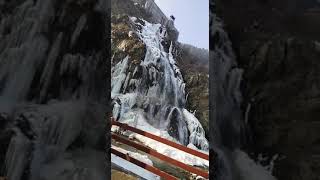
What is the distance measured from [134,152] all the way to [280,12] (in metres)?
3.17

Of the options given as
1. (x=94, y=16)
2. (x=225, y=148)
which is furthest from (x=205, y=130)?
(x=94, y=16)

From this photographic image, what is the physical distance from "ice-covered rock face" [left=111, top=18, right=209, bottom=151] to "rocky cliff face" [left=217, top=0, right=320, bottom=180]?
2.68 meters

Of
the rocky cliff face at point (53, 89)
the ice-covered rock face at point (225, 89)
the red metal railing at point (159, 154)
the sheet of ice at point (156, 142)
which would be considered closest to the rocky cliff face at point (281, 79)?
the ice-covered rock face at point (225, 89)

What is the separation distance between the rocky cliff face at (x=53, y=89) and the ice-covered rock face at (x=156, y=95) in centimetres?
235

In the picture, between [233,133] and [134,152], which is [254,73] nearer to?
[233,133]

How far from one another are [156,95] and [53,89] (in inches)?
110

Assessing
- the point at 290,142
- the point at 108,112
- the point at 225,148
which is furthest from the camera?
the point at 108,112

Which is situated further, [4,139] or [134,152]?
[134,152]

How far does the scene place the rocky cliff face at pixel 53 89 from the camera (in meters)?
3.29

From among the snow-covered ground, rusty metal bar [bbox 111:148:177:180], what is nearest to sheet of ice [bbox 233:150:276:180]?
rusty metal bar [bbox 111:148:177:180]

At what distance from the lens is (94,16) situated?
3535 mm

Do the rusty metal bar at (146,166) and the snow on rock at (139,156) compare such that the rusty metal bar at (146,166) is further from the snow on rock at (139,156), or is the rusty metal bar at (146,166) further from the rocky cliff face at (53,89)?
the rocky cliff face at (53,89)

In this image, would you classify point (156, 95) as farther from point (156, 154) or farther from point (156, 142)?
point (156, 154)

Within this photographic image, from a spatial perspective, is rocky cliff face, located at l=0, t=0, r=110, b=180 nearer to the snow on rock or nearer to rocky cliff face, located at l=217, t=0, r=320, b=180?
rocky cliff face, located at l=217, t=0, r=320, b=180
